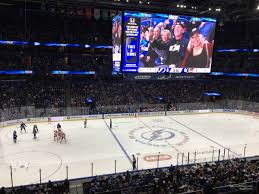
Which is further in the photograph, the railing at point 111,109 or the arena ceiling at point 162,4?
the arena ceiling at point 162,4

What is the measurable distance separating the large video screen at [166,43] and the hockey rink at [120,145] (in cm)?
725

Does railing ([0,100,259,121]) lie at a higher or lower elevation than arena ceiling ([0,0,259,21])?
lower

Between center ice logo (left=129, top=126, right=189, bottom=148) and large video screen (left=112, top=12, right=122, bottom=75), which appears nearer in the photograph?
center ice logo (left=129, top=126, right=189, bottom=148)

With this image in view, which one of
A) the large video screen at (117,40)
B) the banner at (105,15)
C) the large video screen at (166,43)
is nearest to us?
the large video screen at (117,40)

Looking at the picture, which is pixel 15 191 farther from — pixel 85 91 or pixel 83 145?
pixel 85 91

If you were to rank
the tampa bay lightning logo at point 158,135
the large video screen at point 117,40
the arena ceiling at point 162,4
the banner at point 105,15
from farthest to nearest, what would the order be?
the banner at point 105,15
the arena ceiling at point 162,4
the large video screen at point 117,40
the tampa bay lightning logo at point 158,135

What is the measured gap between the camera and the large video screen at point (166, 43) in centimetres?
3306

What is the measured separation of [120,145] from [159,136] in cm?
457

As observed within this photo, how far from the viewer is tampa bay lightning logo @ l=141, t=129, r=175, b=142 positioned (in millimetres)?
24141

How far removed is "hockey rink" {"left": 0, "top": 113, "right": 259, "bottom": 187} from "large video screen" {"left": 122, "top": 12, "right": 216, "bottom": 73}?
23.8 feet

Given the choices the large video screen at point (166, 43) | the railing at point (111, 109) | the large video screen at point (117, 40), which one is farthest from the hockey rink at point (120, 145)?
the large video screen at point (117, 40)

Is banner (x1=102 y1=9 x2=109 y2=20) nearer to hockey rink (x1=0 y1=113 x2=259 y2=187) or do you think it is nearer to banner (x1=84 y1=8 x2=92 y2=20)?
banner (x1=84 y1=8 x2=92 y2=20)

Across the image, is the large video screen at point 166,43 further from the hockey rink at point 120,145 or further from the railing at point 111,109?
the hockey rink at point 120,145

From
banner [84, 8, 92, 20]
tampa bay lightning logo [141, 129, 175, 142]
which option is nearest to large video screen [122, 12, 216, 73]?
tampa bay lightning logo [141, 129, 175, 142]
